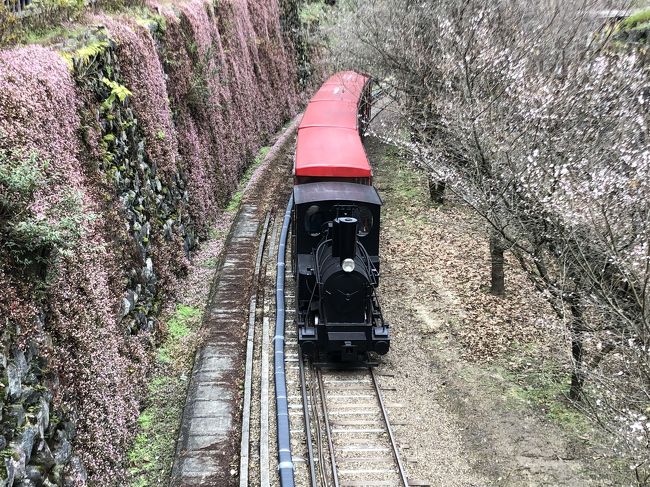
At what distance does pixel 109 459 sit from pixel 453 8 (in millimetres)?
15333

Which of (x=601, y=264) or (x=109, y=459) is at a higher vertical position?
(x=601, y=264)

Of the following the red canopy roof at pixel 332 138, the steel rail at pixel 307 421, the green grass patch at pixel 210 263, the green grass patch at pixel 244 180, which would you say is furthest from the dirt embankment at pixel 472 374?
the green grass patch at pixel 244 180

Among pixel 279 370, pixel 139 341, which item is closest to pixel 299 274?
pixel 279 370

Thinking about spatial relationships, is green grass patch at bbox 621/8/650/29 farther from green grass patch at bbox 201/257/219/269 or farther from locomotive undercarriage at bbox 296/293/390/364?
green grass patch at bbox 201/257/219/269

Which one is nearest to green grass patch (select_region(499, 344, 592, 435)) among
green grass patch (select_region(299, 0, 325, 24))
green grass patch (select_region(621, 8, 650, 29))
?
green grass patch (select_region(621, 8, 650, 29))

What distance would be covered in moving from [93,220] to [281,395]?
478 centimetres

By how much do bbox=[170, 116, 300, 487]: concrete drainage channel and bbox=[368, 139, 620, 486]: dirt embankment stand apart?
3111 mm

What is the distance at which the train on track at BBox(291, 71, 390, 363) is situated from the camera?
1183cm

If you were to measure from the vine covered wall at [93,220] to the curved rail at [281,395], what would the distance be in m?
2.61

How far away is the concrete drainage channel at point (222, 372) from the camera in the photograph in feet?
31.7

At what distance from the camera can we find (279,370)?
12.1 metres

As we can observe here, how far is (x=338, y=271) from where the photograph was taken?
11.7 meters

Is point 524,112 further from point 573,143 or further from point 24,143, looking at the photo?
point 24,143

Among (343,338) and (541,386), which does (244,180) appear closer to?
(343,338)
